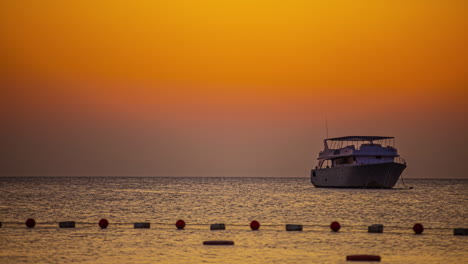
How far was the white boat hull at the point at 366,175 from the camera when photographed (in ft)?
356

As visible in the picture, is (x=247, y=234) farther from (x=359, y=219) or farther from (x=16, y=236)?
(x=359, y=219)

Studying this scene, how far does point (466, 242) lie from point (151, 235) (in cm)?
1469

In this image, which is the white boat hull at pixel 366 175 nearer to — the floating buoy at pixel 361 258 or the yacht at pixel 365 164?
the yacht at pixel 365 164

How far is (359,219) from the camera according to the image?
50.3 meters

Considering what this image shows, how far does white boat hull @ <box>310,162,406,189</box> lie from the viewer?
356 feet

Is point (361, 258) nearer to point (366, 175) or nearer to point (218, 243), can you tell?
point (218, 243)

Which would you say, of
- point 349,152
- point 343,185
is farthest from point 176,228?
point 343,185

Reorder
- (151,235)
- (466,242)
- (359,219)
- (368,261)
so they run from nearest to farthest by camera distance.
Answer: (368,261) → (466,242) → (151,235) → (359,219)

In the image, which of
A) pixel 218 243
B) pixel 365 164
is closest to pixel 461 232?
pixel 218 243

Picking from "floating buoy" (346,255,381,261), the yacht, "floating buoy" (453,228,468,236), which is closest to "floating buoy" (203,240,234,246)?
"floating buoy" (346,255,381,261)

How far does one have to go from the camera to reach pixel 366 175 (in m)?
110

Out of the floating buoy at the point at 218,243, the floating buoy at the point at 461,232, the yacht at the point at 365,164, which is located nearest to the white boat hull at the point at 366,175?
the yacht at the point at 365,164

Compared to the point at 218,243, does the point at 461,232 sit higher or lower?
higher

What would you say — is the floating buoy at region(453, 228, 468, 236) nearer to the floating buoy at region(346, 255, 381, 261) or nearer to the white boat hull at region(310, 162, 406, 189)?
the floating buoy at region(346, 255, 381, 261)
